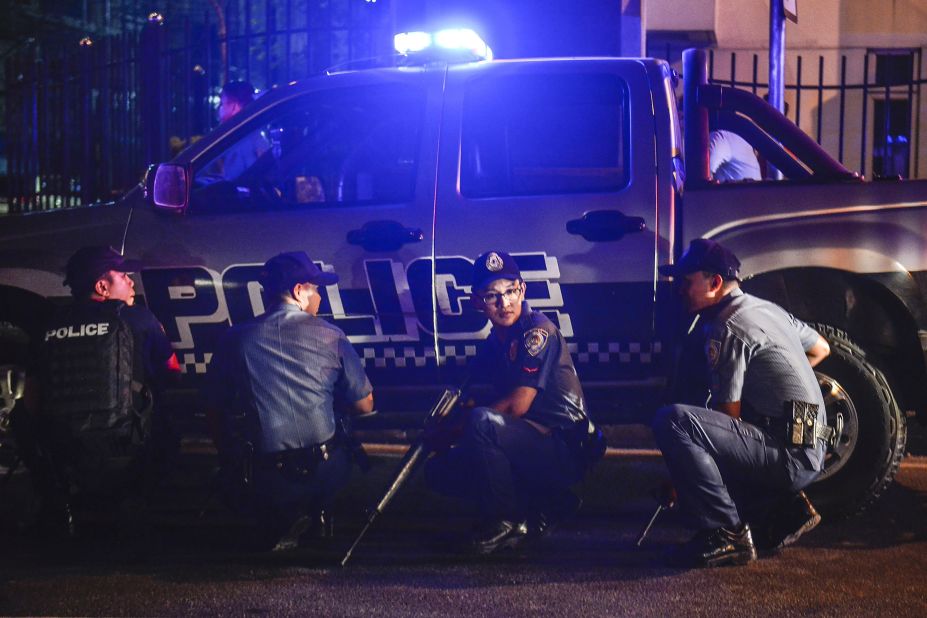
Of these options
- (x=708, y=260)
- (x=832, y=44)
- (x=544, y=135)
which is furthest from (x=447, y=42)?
(x=832, y=44)

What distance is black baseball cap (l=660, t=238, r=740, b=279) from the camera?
4715 millimetres

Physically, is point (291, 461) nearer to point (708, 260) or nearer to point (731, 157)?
point (708, 260)

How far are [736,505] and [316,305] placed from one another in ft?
5.80

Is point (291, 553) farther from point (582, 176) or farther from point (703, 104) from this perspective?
point (703, 104)

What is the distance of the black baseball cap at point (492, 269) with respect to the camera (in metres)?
4.91

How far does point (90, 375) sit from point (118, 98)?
4923 mm

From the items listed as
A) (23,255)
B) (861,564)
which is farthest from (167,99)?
(861,564)

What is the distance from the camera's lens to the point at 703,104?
553cm

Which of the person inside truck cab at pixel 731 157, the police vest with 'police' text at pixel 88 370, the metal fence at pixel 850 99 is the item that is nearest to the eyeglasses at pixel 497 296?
the police vest with 'police' text at pixel 88 370

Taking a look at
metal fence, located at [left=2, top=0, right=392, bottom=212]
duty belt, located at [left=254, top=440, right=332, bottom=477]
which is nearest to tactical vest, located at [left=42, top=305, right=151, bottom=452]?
duty belt, located at [left=254, top=440, right=332, bottom=477]

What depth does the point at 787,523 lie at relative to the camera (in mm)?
4617

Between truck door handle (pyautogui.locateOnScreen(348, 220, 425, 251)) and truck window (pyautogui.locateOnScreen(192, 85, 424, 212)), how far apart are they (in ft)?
0.41

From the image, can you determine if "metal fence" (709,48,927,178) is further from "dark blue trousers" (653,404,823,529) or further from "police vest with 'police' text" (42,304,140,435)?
"police vest with 'police' text" (42,304,140,435)

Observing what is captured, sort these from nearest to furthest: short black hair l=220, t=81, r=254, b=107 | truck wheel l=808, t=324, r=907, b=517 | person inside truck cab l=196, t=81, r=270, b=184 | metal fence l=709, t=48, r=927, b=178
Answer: truck wheel l=808, t=324, r=907, b=517, person inside truck cab l=196, t=81, r=270, b=184, short black hair l=220, t=81, r=254, b=107, metal fence l=709, t=48, r=927, b=178
